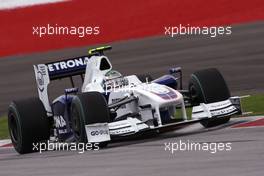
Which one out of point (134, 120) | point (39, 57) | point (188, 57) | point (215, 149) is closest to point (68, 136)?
point (134, 120)

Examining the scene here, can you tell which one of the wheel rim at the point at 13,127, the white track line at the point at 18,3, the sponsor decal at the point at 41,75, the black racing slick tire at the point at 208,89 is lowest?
the wheel rim at the point at 13,127

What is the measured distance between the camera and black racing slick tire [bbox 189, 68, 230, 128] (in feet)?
43.9

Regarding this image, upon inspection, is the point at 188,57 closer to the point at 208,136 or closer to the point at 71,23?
the point at 71,23

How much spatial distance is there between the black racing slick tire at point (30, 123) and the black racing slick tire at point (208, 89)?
6.96 feet

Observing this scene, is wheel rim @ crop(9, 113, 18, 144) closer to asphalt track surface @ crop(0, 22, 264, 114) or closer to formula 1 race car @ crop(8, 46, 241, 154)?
formula 1 race car @ crop(8, 46, 241, 154)

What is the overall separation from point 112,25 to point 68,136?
43.3 feet

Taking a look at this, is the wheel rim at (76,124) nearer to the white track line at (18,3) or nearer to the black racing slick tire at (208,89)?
the black racing slick tire at (208,89)

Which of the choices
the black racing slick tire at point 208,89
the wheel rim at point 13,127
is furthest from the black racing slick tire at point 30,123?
the black racing slick tire at point 208,89

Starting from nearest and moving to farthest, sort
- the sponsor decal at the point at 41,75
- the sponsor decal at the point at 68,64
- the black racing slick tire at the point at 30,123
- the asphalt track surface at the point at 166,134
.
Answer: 1. the asphalt track surface at the point at 166,134
2. the black racing slick tire at the point at 30,123
3. the sponsor decal at the point at 41,75
4. the sponsor decal at the point at 68,64

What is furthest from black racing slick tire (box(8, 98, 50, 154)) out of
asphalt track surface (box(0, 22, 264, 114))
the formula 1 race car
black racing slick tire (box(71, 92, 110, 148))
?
asphalt track surface (box(0, 22, 264, 114))

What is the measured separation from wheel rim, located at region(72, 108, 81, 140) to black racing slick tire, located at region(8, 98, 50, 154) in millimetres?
717

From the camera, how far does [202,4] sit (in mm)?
26016

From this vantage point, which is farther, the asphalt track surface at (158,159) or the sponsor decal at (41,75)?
the sponsor decal at (41,75)

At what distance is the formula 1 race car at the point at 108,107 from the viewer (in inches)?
485
